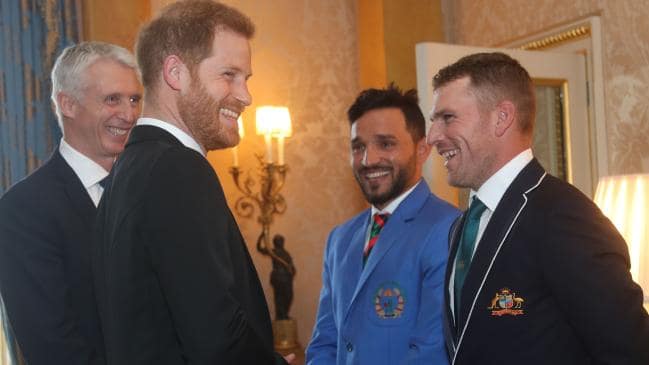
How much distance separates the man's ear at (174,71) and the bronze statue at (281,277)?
9.27ft

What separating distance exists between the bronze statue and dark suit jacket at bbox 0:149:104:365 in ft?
7.81

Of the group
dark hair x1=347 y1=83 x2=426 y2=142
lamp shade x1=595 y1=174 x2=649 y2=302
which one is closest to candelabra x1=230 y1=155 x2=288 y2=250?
dark hair x1=347 y1=83 x2=426 y2=142

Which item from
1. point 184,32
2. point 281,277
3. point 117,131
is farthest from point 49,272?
point 281,277

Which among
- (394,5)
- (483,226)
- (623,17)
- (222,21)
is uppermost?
(394,5)

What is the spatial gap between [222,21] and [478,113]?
649mm

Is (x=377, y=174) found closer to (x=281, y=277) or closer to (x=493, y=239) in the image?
(x=493, y=239)

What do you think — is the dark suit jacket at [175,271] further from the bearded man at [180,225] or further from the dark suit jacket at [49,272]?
the dark suit jacket at [49,272]

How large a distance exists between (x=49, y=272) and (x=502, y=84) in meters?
1.10

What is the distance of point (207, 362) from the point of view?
1088 mm

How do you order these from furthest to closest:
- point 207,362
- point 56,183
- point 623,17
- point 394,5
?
1. point 394,5
2. point 623,17
3. point 56,183
4. point 207,362

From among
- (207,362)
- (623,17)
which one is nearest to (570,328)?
(207,362)

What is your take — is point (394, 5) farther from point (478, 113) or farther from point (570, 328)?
point (570, 328)

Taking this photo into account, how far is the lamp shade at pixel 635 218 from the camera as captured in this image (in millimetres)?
→ 2221

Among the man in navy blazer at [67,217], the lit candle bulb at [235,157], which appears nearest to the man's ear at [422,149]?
the man in navy blazer at [67,217]
